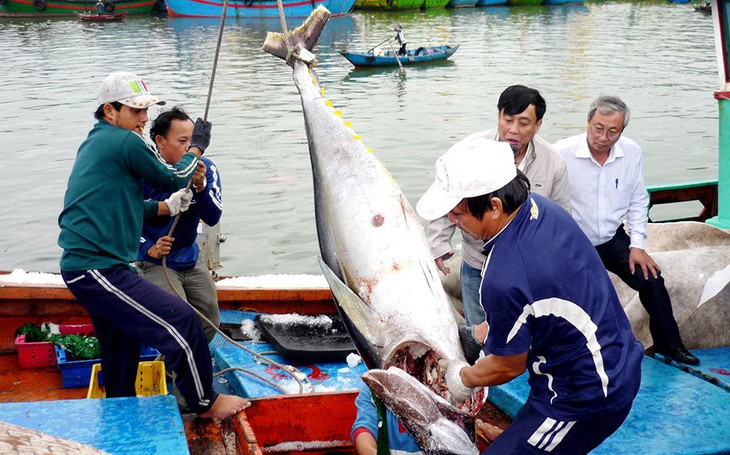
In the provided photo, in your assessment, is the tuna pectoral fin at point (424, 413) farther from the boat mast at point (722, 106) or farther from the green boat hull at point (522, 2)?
the green boat hull at point (522, 2)

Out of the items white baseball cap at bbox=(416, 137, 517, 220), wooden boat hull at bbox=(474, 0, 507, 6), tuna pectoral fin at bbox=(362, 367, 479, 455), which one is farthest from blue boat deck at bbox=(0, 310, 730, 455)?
wooden boat hull at bbox=(474, 0, 507, 6)

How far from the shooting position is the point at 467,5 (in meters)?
54.2

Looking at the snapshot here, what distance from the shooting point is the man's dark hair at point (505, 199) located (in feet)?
8.59

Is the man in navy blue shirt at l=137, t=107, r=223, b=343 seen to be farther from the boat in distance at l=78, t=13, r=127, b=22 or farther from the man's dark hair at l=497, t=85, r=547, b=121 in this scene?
the boat in distance at l=78, t=13, r=127, b=22

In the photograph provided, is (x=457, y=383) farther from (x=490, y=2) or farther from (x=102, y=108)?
(x=490, y=2)

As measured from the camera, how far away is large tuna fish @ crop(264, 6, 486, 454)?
3.03m

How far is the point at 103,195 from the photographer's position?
371cm

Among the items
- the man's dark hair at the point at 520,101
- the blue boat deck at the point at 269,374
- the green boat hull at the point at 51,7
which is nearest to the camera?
the man's dark hair at the point at 520,101

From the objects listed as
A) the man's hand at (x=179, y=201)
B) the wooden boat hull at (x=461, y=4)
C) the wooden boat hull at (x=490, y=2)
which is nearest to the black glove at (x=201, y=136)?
the man's hand at (x=179, y=201)

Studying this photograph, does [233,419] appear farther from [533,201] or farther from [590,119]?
[590,119]

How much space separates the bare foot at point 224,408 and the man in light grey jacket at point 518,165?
1.32 m

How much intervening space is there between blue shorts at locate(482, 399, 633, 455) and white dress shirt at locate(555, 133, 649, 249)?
200cm

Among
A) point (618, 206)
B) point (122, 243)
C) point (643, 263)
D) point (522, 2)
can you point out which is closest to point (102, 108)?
point (122, 243)

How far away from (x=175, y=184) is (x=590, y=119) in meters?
2.38
